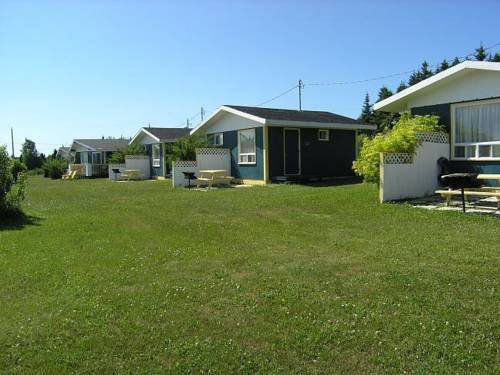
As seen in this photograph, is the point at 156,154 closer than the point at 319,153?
No

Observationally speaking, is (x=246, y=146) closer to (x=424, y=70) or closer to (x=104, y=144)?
(x=104, y=144)

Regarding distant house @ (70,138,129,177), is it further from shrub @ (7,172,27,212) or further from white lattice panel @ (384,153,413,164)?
white lattice panel @ (384,153,413,164)

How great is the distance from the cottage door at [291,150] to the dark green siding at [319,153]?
233 mm

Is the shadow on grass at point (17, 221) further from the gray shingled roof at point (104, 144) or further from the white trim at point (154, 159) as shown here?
the gray shingled roof at point (104, 144)

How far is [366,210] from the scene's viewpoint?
9219mm

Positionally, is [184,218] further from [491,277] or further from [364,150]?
[491,277]

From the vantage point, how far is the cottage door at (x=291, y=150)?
18453 mm

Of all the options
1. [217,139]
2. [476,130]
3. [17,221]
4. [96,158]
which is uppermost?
[217,139]

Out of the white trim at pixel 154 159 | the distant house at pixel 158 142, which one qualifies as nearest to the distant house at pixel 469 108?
the distant house at pixel 158 142

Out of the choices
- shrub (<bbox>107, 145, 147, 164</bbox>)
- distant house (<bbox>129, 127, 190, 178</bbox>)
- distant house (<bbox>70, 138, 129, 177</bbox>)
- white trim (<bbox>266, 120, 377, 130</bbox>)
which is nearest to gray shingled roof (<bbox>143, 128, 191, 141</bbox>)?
distant house (<bbox>129, 127, 190, 178</bbox>)

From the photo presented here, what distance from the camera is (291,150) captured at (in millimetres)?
18641

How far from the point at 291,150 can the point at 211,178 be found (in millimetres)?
3754

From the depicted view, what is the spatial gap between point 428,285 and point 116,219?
7018 mm

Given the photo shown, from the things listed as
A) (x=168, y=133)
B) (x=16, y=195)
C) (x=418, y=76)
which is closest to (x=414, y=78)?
(x=418, y=76)
